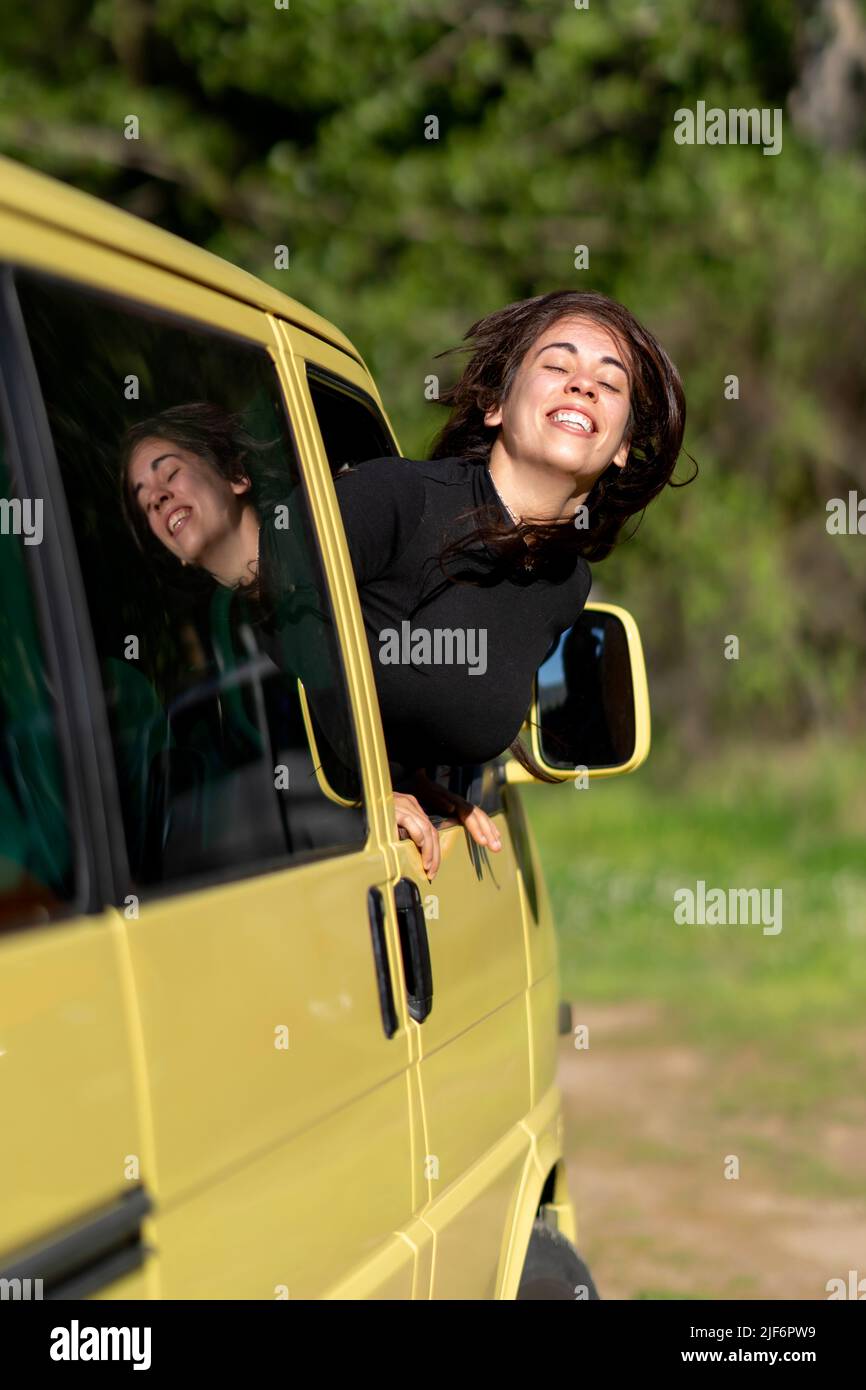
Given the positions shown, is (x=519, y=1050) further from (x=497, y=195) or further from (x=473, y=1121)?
(x=497, y=195)

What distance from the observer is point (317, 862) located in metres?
2.39

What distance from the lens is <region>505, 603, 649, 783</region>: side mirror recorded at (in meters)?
3.49

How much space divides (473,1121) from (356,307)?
13.6 m

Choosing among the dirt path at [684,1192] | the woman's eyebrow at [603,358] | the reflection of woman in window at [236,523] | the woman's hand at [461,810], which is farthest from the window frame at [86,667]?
the dirt path at [684,1192]

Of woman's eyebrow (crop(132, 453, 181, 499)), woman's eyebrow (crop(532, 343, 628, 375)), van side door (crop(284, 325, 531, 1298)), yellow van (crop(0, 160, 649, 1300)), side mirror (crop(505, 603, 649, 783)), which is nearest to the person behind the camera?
yellow van (crop(0, 160, 649, 1300))

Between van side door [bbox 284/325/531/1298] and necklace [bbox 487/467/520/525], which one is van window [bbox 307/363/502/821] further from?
necklace [bbox 487/467/520/525]

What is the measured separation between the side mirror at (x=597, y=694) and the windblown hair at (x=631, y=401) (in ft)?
0.66

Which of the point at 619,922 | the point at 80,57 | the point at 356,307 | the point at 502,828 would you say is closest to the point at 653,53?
the point at 356,307

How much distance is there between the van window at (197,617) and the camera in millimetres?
1967

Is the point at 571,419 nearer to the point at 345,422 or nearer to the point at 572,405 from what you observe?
the point at 572,405

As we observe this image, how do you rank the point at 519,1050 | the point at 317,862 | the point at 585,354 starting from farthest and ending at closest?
the point at 519,1050 < the point at 585,354 < the point at 317,862

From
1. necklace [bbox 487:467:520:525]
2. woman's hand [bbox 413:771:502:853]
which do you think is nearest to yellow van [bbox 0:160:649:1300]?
woman's hand [bbox 413:771:502:853]

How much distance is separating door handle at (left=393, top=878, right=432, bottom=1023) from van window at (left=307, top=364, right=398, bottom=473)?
0.72 meters

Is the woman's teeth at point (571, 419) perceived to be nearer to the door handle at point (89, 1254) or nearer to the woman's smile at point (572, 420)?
the woman's smile at point (572, 420)
